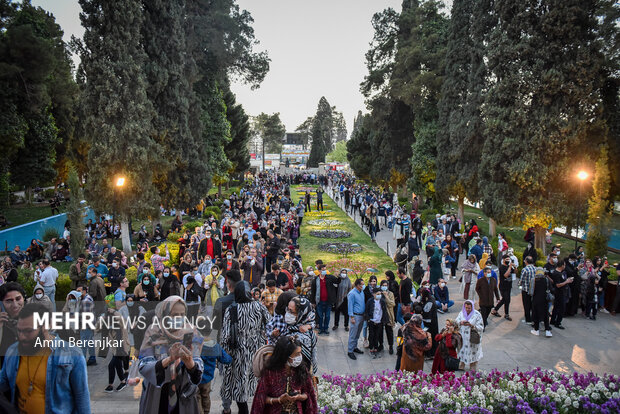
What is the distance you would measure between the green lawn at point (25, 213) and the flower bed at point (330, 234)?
60.7ft

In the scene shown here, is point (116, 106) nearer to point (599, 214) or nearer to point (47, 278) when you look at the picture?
point (47, 278)

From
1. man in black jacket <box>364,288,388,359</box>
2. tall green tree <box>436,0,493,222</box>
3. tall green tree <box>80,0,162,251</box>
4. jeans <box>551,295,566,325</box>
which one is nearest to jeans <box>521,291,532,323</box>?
jeans <box>551,295,566,325</box>

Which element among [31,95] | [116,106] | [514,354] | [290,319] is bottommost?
[514,354]

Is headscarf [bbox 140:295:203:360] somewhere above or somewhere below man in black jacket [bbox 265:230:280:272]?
above

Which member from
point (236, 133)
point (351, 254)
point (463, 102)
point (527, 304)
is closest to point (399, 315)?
point (527, 304)

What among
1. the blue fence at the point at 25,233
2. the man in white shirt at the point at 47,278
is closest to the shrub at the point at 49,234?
the blue fence at the point at 25,233

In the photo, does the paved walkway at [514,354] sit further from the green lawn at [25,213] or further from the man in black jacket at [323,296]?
the green lawn at [25,213]

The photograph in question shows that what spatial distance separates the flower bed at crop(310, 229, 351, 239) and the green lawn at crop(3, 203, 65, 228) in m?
18.5

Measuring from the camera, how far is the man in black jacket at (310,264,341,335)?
9508 mm

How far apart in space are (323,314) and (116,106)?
13.4 meters

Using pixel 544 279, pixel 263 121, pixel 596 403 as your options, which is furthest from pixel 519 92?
pixel 263 121

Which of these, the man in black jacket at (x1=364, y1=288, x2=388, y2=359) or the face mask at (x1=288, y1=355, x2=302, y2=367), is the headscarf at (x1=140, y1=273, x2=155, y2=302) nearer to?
the man in black jacket at (x1=364, y1=288, x2=388, y2=359)

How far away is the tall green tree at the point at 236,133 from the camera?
39.4 m

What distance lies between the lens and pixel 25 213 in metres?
30.2
